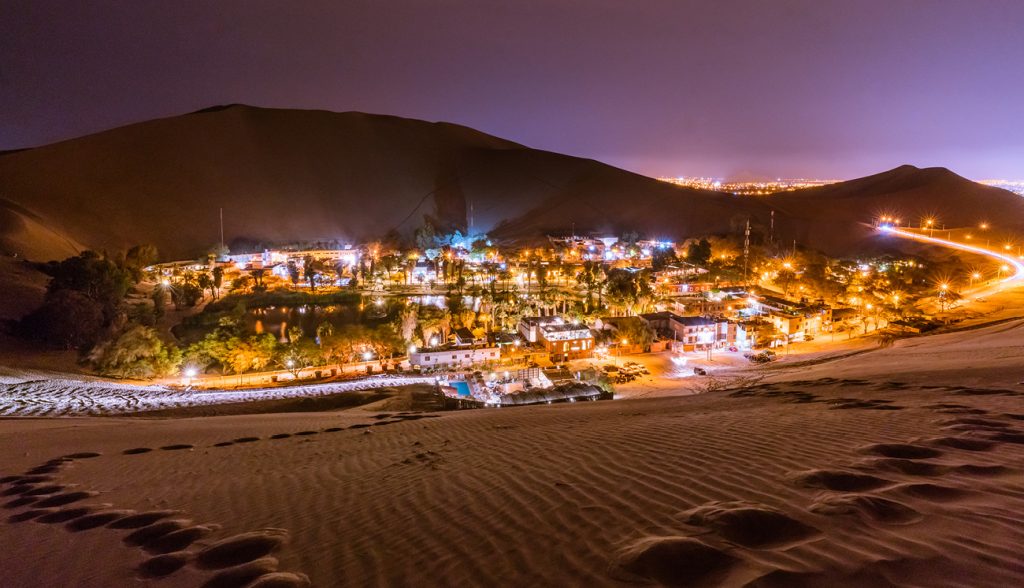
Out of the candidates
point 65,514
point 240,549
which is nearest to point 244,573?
point 240,549

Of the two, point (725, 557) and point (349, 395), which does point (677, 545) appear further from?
point (349, 395)

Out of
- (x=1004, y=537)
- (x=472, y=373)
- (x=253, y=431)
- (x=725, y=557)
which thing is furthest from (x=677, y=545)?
(x=472, y=373)

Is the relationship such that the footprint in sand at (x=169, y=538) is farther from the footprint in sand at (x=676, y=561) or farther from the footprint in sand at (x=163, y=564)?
the footprint in sand at (x=676, y=561)

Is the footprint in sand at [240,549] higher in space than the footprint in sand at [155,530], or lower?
higher

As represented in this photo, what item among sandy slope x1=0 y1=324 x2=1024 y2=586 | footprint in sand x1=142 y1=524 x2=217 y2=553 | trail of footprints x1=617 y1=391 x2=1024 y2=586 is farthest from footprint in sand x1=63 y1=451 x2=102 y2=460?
trail of footprints x1=617 y1=391 x2=1024 y2=586

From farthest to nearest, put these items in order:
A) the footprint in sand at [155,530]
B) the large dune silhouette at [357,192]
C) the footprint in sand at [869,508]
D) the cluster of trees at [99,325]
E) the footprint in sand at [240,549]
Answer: the large dune silhouette at [357,192] → the cluster of trees at [99,325] → the footprint in sand at [155,530] → the footprint in sand at [240,549] → the footprint in sand at [869,508]

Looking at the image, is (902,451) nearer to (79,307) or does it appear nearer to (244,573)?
(244,573)

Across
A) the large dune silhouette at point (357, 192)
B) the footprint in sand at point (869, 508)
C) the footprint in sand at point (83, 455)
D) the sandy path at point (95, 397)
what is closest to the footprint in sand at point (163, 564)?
the footprint in sand at point (869, 508)

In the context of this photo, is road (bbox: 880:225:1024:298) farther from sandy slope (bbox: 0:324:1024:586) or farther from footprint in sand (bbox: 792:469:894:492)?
footprint in sand (bbox: 792:469:894:492)
